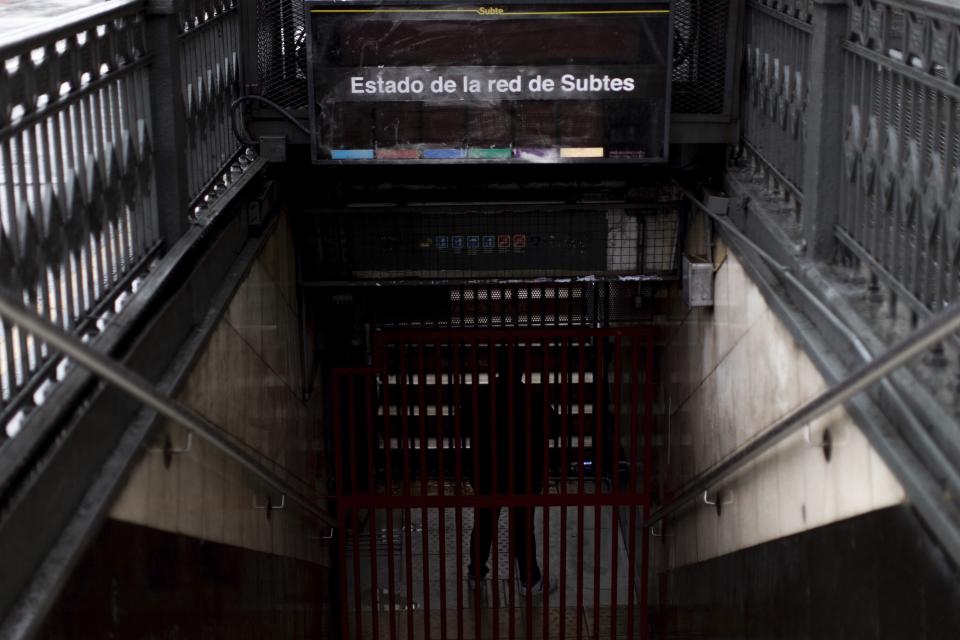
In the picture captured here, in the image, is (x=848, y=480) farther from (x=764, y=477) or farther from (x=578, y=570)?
(x=578, y=570)

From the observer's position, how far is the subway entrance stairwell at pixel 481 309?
2.84 m

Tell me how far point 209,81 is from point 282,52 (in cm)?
85

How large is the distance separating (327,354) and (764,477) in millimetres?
3688

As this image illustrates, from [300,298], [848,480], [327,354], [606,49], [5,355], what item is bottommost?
[327,354]

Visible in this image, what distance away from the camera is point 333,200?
249 inches

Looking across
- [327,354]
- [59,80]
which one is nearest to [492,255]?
[327,354]

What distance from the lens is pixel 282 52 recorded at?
5707 millimetres

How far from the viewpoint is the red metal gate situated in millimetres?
6883

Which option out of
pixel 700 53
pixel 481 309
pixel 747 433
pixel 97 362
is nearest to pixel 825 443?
pixel 747 433

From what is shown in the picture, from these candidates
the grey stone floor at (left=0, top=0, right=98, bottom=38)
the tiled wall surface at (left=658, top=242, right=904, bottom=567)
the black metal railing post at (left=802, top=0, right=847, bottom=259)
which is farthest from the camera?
the grey stone floor at (left=0, top=0, right=98, bottom=38)

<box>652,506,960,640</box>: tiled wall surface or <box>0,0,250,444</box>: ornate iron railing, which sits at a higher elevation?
<box>0,0,250,444</box>: ornate iron railing

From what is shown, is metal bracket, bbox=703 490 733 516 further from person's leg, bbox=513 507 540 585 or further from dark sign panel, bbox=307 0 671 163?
person's leg, bbox=513 507 540 585

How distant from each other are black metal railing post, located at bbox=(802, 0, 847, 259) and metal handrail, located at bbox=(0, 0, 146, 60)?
81.9 inches

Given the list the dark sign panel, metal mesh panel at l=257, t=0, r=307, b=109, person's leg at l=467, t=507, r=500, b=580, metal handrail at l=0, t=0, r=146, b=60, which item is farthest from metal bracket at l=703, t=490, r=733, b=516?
metal handrail at l=0, t=0, r=146, b=60
